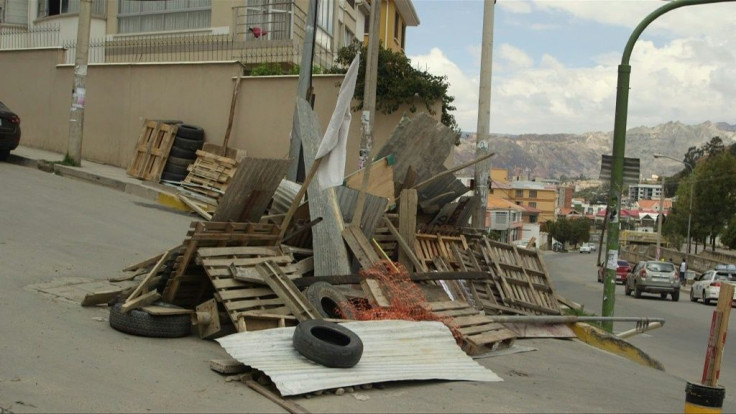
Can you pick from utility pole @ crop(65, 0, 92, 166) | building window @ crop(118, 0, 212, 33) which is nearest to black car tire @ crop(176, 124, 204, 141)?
utility pole @ crop(65, 0, 92, 166)

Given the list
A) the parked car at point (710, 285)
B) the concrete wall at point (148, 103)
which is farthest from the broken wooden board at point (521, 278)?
the parked car at point (710, 285)

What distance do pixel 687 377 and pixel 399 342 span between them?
6409 millimetres

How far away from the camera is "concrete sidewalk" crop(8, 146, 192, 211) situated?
20.0m

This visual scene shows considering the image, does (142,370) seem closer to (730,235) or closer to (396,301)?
(396,301)

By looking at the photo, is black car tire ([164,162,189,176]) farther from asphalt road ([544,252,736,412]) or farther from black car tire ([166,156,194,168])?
asphalt road ([544,252,736,412])

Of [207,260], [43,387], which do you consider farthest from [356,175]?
[43,387]

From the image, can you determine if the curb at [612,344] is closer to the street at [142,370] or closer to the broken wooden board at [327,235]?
the street at [142,370]

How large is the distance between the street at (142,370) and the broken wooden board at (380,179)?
3.37 m

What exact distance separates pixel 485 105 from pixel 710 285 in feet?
60.2

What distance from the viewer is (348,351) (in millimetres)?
7332

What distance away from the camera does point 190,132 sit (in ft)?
75.0

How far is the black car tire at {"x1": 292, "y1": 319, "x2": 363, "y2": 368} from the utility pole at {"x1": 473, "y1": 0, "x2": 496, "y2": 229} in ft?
36.4

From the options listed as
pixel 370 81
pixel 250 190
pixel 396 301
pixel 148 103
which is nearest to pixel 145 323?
pixel 250 190

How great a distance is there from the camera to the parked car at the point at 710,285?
3262 centimetres
